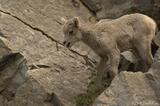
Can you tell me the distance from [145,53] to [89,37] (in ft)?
7.04

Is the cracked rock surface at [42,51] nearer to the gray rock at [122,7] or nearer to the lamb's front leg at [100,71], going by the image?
the lamb's front leg at [100,71]

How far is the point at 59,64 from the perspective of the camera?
22875mm

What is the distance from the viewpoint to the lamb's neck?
22188 millimetres

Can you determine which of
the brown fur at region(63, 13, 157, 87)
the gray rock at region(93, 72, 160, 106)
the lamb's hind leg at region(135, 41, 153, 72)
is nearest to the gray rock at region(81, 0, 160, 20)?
the brown fur at region(63, 13, 157, 87)

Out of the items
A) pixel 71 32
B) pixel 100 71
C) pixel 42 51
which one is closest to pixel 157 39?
pixel 100 71

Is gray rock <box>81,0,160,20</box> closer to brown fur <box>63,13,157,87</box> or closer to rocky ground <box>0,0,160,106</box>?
rocky ground <box>0,0,160,106</box>

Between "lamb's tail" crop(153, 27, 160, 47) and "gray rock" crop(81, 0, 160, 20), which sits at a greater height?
"lamb's tail" crop(153, 27, 160, 47)

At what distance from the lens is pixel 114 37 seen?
2225 cm

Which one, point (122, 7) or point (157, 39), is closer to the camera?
point (157, 39)

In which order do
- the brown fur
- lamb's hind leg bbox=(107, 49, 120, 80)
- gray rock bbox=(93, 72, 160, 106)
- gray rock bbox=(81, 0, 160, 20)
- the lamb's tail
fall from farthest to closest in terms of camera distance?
gray rock bbox=(81, 0, 160, 20) < the lamb's tail < the brown fur < lamb's hind leg bbox=(107, 49, 120, 80) < gray rock bbox=(93, 72, 160, 106)

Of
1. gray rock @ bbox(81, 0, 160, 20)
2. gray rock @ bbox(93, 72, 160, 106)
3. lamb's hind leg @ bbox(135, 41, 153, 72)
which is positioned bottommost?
gray rock @ bbox(81, 0, 160, 20)

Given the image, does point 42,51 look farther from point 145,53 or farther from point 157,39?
point 157,39

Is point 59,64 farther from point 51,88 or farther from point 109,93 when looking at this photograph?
point 109,93

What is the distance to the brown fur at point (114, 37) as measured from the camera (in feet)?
71.9
